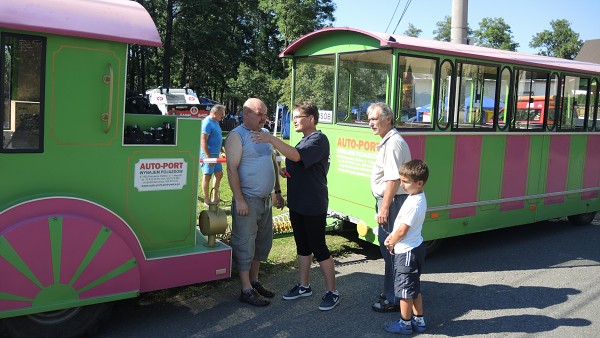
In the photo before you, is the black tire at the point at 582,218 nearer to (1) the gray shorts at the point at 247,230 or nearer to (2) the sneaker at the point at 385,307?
(2) the sneaker at the point at 385,307

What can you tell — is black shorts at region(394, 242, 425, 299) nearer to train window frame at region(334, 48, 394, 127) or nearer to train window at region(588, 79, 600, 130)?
train window frame at region(334, 48, 394, 127)

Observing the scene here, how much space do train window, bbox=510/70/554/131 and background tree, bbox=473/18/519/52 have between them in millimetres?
46822

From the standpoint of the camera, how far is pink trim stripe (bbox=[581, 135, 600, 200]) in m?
8.29

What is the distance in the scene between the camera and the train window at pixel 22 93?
345 centimetres

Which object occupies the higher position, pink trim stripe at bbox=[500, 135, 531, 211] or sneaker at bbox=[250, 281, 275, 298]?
pink trim stripe at bbox=[500, 135, 531, 211]

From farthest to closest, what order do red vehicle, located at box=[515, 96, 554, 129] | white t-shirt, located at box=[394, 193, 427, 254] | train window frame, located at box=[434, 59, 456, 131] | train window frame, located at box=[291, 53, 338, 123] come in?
1. red vehicle, located at box=[515, 96, 554, 129]
2. train window frame, located at box=[291, 53, 338, 123]
3. train window frame, located at box=[434, 59, 456, 131]
4. white t-shirt, located at box=[394, 193, 427, 254]

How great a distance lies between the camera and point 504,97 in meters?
6.73

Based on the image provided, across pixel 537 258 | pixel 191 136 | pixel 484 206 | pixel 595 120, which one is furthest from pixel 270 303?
pixel 595 120

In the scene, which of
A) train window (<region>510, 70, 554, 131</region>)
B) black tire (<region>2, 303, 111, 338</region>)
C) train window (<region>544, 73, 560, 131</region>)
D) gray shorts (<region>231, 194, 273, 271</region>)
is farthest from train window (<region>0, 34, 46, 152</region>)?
train window (<region>544, 73, 560, 131</region>)

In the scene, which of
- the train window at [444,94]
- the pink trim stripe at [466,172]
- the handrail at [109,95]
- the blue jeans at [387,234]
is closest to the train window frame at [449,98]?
the train window at [444,94]

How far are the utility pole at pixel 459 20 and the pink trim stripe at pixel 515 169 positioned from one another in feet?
15.7

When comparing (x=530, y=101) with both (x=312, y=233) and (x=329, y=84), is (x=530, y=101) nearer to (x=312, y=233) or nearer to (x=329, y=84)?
(x=329, y=84)

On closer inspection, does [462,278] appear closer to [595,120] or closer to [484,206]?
[484,206]

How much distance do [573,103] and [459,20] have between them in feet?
13.7
